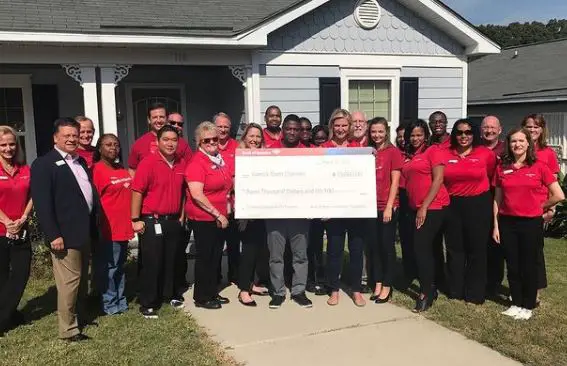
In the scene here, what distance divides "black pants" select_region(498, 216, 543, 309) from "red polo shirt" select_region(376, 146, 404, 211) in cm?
107

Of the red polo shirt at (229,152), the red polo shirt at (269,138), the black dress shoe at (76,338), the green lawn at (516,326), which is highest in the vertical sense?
the red polo shirt at (269,138)

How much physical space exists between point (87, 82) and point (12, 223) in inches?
146

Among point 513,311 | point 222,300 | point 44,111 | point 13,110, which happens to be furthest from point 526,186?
point 13,110

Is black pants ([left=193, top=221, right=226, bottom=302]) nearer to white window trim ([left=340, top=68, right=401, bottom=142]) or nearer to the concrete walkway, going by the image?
the concrete walkway

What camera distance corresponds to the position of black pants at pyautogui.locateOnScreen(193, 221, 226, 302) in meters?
4.86

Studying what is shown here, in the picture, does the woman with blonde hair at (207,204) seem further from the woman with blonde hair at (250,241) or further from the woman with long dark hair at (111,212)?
the woman with long dark hair at (111,212)

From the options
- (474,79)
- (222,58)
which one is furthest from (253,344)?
(474,79)

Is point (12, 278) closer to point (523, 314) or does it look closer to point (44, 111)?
point (523, 314)

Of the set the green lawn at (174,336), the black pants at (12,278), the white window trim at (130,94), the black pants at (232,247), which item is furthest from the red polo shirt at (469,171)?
the white window trim at (130,94)

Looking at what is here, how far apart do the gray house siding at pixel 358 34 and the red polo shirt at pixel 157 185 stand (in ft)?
13.7

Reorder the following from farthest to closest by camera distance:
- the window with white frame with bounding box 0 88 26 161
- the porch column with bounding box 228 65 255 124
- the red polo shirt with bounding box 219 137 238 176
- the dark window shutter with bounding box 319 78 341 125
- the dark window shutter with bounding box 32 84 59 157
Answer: the dark window shutter with bounding box 32 84 59 157, the window with white frame with bounding box 0 88 26 161, the dark window shutter with bounding box 319 78 341 125, the porch column with bounding box 228 65 255 124, the red polo shirt with bounding box 219 137 238 176

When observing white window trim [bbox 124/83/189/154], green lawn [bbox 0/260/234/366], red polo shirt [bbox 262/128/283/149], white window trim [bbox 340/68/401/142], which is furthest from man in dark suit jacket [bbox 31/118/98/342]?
Result: white window trim [bbox 124/83/189/154]

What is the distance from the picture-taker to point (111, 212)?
4.66 meters

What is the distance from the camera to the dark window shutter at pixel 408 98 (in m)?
9.12
